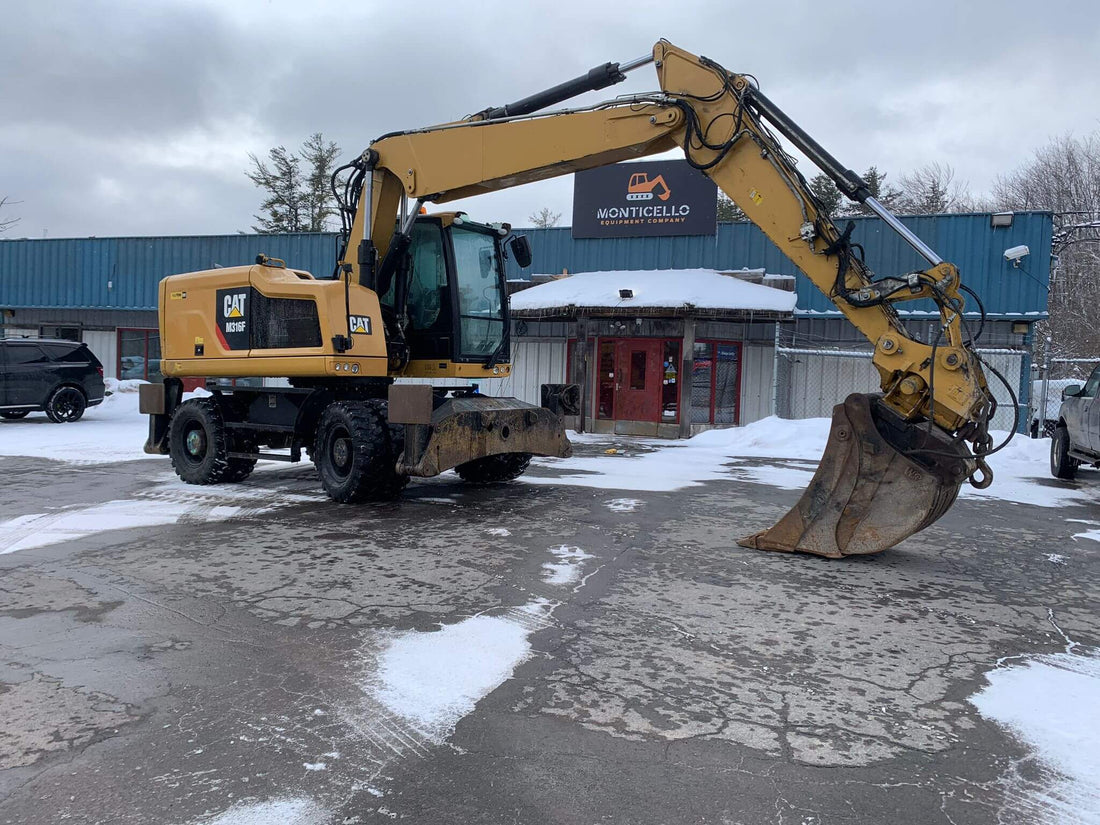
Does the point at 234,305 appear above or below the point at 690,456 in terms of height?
above

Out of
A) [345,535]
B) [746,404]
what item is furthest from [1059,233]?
[345,535]

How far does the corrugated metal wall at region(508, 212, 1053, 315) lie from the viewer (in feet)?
59.8

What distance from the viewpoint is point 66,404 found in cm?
1906

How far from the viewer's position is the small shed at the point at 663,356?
61.8 ft

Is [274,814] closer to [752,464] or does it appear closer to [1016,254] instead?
[752,464]

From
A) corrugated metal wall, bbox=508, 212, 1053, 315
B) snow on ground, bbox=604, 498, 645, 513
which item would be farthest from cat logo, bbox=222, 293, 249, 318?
corrugated metal wall, bbox=508, 212, 1053, 315

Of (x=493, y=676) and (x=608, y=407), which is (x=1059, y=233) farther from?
(x=493, y=676)

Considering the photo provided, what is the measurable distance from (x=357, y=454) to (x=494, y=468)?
2.34 metres

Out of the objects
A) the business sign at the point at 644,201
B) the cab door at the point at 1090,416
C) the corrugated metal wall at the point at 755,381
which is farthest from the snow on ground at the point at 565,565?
the business sign at the point at 644,201

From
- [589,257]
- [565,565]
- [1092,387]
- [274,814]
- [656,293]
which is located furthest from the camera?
[589,257]

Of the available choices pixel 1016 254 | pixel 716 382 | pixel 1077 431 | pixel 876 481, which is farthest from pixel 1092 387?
pixel 716 382

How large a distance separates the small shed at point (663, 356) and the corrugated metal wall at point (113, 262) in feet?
30.1

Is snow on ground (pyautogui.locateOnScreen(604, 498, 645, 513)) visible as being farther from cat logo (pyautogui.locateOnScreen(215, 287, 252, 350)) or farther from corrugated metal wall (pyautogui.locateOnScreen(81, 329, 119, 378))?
corrugated metal wall (pyautogui.locateOnScreen(81, 329, 119, 378))

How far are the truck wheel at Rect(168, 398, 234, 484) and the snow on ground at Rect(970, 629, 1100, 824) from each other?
8.81 m
